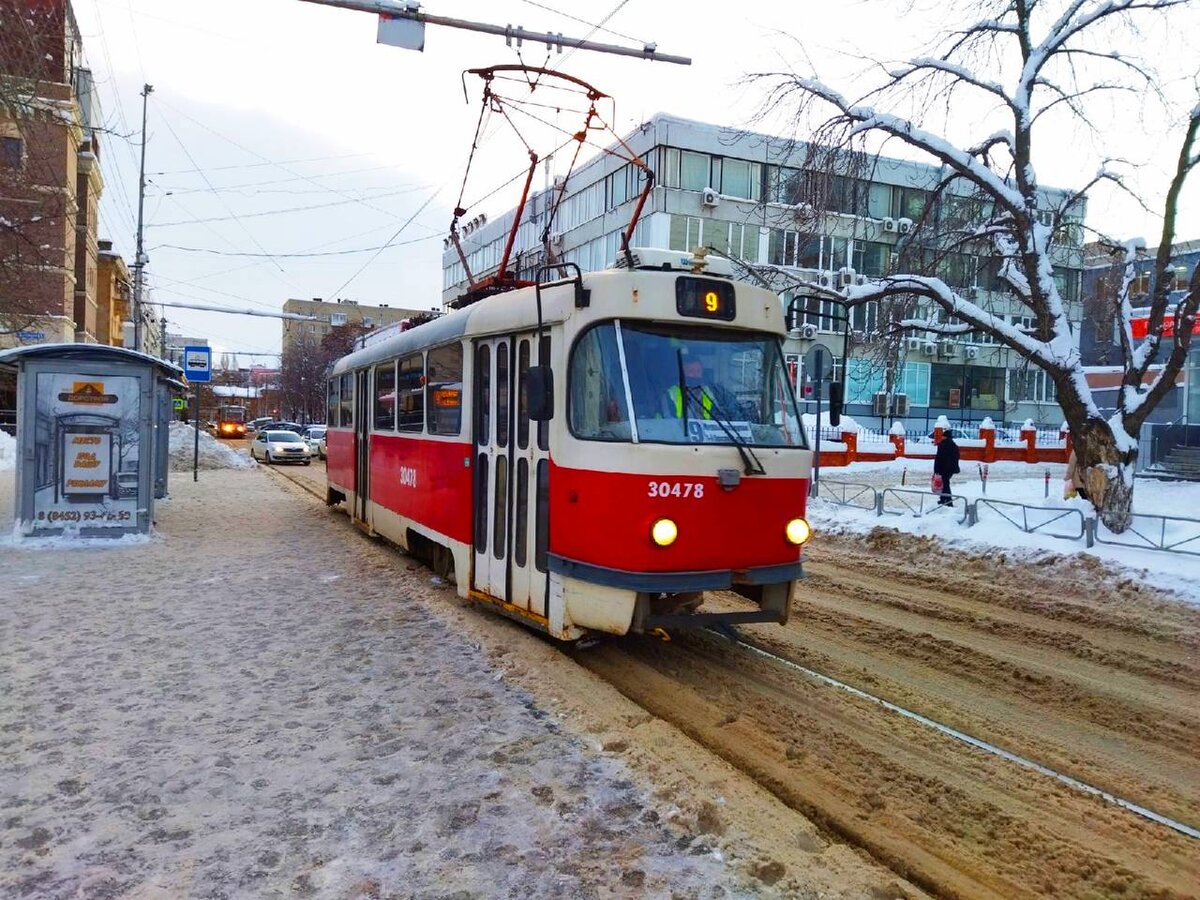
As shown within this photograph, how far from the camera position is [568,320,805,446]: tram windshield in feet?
20.5

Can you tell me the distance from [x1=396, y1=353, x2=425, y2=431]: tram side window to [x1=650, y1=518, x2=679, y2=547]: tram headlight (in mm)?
4552

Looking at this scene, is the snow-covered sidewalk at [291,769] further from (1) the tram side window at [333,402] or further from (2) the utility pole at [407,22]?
(1) the tram side window at [333,402]

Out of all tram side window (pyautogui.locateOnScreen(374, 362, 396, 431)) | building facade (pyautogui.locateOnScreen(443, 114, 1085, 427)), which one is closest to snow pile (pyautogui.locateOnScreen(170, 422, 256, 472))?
building facade (pyautogui.locateOnScreen(443, 114, 1085, 427))

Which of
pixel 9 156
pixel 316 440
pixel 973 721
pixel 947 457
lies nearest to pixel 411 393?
pixel 973 721

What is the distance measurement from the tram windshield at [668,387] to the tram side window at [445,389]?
91.0 inches

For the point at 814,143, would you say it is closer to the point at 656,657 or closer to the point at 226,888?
the point at 656,657

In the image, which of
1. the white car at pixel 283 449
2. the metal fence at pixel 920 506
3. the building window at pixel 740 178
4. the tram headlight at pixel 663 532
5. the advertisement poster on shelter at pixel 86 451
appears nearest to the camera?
the tram headlight at pixel 663 532

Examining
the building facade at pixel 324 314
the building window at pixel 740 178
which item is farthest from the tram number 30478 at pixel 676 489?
the building facade at pixel 324 314

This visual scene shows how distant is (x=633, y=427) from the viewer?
6.14 m

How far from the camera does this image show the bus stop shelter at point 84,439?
38.6ft

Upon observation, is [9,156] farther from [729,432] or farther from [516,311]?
[729,432]

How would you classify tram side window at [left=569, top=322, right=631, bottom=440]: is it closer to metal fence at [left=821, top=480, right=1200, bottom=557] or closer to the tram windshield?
the tram windshield

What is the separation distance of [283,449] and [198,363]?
12.6 metres

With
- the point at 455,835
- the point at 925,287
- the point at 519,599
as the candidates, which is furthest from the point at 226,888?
the point at 925,287
